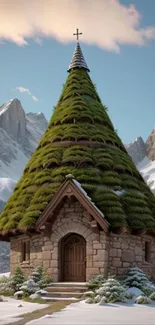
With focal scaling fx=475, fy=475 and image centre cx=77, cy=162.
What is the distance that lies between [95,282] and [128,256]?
231 centimetres

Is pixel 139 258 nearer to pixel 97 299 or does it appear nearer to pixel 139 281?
pixel 139 281

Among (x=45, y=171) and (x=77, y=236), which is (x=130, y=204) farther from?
(x=45, y=171)

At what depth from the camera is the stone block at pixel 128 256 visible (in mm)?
19438

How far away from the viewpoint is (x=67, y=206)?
19609mm

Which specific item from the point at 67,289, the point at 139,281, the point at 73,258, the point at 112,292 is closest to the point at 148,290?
the point at 139,281

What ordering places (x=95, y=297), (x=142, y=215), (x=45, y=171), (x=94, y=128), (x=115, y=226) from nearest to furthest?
(x=95, y=297), (x=115, y=226), (x=142, y=215), (x=45, y=171), (x=94, y=128)

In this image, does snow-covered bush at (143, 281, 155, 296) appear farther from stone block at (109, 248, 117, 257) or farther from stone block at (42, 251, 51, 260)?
stone block at (42, 251, 51, 260)

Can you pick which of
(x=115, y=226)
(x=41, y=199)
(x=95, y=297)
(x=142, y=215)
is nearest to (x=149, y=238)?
(x=142, y=215)

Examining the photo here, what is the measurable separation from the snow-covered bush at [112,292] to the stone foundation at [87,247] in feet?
7.23

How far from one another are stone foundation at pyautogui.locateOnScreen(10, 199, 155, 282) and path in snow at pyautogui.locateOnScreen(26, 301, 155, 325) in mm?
4182

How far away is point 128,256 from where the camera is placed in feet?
64.2

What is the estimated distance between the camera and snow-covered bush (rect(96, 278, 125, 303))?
15.4 meters

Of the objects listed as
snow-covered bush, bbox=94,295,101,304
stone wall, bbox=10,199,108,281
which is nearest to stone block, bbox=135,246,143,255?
stone wall, bbox=10,199,108,281

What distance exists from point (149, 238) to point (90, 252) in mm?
3757
